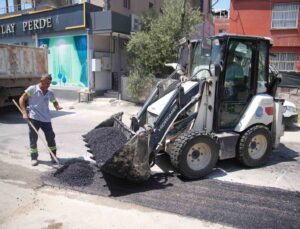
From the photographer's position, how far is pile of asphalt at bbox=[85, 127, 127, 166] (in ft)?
16.3

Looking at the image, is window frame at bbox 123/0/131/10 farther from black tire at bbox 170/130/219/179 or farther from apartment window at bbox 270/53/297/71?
black tire at bbox 170/130/219/179

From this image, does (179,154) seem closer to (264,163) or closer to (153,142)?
(153,142)

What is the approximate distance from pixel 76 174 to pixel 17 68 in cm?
711

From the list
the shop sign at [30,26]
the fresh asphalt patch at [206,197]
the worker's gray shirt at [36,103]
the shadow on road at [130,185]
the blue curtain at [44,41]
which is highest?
the shop sign at [30,26]

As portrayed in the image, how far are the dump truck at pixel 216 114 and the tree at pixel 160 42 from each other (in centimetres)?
705

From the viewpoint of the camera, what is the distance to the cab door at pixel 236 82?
575 centimetres

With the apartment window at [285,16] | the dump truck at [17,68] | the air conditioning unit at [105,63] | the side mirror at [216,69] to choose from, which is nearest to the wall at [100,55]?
the air conditioning unit at [105,63]

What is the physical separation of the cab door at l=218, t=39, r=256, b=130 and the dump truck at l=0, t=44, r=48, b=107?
307 inches

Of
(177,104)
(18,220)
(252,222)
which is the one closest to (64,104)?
(177,104)

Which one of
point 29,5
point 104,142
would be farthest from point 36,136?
point 29,5

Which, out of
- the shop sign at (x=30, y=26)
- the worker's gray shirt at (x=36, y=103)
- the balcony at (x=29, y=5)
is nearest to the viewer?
the worker's gray shirt at (x=36, y=103)

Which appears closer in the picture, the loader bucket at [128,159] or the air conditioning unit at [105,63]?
the loader bucket at [128,159]

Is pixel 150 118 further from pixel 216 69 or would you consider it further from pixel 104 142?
pixel 216 69

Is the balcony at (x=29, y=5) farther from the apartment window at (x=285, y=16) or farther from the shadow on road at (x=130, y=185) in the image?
the shadow on road at (x=130, y=185)
